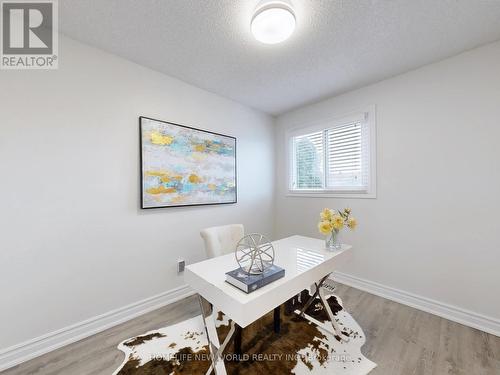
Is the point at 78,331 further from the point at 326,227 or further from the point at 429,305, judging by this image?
the point at 429,305

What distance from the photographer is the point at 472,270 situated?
1928mm

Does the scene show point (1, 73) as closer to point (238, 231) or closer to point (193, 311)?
point (238, 231)

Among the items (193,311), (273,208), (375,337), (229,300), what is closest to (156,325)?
(193,311)

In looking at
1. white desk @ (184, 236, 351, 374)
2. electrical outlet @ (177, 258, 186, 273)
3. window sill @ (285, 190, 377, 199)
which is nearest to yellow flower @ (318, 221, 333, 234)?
white desk @ (184, 236, 351, 374)

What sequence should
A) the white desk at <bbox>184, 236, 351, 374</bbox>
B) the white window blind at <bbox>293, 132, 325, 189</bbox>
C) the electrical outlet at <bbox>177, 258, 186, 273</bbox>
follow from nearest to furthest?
1. the white desk at <bbox>184, 236, 351, 374</bbox>
2. the electrical outlet at <bbox>177, 258, 186, 273</bbox>
3. the white window blind at <bbox>293, 132, 325, 189</bbox>

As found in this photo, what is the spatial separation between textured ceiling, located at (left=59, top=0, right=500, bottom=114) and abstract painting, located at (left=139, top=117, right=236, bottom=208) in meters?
0.66

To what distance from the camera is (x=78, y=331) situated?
175cm

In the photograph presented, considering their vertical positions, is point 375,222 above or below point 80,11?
below

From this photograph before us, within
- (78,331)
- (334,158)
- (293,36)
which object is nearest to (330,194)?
(334,158)

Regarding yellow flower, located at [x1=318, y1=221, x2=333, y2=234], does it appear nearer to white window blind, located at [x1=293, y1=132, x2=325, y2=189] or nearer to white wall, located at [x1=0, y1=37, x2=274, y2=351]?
white window blind, located at [x1=293, y1=132, x2=325, y2=189]

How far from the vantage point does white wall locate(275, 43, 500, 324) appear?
6.08 feet

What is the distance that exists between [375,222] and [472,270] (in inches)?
34.0

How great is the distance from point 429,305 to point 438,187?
1.19 m

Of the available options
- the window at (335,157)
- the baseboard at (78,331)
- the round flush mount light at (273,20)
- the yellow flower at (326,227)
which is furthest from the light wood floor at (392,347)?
the round flush mount light at (273,20)
